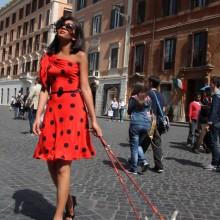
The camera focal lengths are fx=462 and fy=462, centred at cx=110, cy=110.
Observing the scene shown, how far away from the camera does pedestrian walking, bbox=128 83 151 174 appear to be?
25.0 feet

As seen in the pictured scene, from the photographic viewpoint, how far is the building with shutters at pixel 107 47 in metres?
36.9

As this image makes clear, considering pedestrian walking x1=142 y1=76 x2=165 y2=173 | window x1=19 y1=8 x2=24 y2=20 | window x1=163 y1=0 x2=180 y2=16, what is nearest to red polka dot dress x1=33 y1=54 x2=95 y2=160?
pedestrian walking x1=142 y1=76 x2=165 y2=173

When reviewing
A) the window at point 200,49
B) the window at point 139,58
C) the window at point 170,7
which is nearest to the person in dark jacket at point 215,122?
the window at point 200,49

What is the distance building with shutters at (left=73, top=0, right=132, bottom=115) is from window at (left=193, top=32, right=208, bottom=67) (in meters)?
8.34

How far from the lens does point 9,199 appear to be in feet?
16.7

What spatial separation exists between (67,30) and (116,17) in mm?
35250

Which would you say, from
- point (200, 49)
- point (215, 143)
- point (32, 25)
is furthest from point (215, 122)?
point (32, 25)

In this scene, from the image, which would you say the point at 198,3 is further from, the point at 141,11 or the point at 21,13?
the point at 21,13

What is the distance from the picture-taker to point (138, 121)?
7.66 metres

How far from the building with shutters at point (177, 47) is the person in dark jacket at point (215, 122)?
18.9 m

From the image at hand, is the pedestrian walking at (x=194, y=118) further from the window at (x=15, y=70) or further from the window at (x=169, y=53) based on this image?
the window at (x=15, y=70)

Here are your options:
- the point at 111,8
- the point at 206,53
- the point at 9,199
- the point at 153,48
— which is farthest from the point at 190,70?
the point at 9,199

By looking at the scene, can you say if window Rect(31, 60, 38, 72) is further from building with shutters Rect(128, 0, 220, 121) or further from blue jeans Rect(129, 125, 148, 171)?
blue jeans Rect(129, 125, 148, 171)

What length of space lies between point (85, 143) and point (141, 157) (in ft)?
12.7
